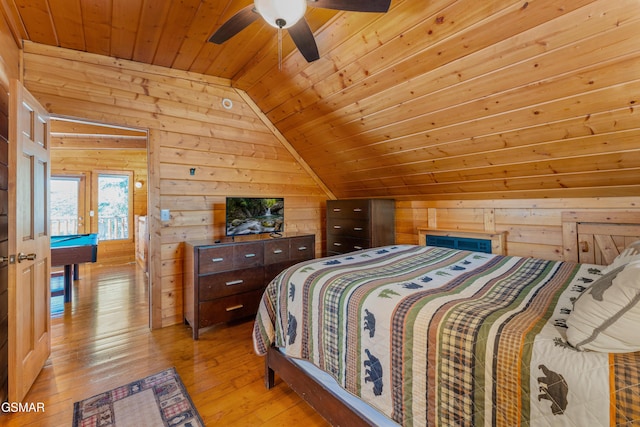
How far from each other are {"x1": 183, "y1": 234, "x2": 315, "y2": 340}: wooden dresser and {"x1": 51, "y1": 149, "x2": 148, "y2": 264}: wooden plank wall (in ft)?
13.8

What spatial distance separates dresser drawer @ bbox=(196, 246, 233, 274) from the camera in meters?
2.66

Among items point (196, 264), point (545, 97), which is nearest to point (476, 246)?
point (545, 97)

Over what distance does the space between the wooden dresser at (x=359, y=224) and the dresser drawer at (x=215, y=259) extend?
1612 mm

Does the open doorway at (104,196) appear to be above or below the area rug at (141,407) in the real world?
above

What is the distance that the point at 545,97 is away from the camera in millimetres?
1973

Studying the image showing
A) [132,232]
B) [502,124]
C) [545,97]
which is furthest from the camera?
[132,232]

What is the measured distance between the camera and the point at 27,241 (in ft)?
6.06

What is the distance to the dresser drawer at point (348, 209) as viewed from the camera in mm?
3627

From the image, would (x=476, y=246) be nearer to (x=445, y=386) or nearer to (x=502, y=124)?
(x=502, y=124)

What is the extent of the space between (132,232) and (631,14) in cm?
767

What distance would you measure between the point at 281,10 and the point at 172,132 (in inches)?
80.9

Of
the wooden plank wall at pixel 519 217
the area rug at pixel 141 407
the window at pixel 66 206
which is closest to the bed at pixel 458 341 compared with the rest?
the area rug at pixel 141 407

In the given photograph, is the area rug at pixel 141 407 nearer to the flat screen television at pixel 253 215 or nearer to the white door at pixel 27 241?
the white door at pixel 27 241

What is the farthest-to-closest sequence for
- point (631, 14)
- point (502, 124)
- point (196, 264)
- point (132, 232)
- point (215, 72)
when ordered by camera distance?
1. point (132, 232)
2. point (215, 72)
3. point (196, 264)
4. point (502, 124)
5. point (631, 14)
